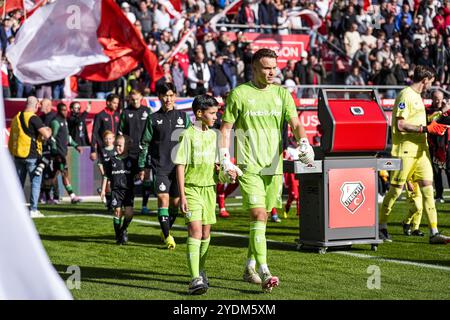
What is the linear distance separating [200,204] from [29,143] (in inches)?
333

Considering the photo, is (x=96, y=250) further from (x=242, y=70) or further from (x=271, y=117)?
(x=242, y=70)

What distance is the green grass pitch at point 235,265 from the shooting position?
27.6 ft

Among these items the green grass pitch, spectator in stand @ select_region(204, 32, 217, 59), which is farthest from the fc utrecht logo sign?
spectator in stand @ select_region(204, 32, 217, 59)

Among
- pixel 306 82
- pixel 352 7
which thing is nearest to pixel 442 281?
pixel 306 82

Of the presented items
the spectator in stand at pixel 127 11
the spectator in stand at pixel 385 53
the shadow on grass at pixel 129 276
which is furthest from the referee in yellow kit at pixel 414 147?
the spectator in stand at pixel 385 53

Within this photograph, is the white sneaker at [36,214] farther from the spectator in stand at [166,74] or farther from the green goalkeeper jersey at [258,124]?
the green goalkeeper jersey at [258,124]

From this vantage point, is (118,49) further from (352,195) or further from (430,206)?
(352,195)

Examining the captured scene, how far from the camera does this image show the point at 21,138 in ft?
53.9

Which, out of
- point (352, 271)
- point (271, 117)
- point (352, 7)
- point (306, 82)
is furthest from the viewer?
point (352, 7)

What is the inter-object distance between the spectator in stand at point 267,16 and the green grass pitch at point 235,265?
14372 mm

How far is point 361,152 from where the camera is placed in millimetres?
11562

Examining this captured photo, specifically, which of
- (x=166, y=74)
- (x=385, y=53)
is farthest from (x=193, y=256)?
Result: (x=385, y=53)
